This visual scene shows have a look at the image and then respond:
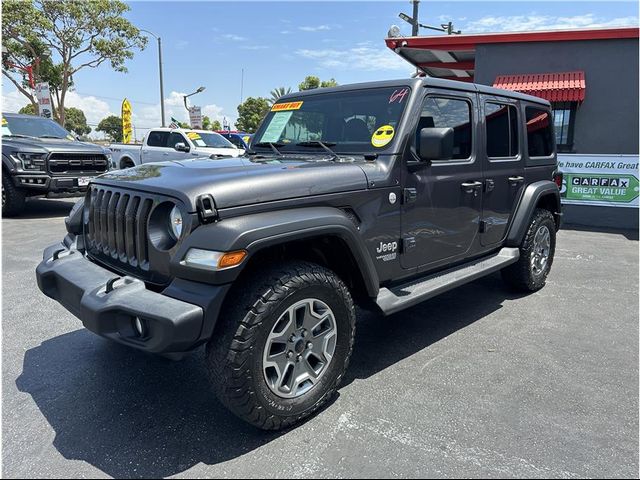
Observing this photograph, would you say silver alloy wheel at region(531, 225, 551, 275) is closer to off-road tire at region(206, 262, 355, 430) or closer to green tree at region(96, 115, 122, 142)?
off-road tire at region(206, 262, 355, 430)

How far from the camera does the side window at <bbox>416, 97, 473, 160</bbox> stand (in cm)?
340

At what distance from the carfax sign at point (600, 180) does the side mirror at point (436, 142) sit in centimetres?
724

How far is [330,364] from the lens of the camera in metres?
2.71

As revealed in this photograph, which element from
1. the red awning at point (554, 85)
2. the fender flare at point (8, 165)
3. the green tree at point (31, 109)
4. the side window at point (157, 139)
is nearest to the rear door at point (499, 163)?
the red awning at point (554, 85)

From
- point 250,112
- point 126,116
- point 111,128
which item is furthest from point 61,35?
point 111,128

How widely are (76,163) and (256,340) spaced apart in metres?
8.30

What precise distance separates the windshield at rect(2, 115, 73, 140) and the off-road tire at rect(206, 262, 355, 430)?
934 cm

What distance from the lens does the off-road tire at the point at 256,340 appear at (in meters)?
2.26

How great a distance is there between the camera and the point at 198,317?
213 cm

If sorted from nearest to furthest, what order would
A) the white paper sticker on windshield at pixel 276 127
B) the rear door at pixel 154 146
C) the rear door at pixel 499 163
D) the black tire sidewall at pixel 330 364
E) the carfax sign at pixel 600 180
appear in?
the black tire sidewall at pixel 330 364 < the white paper sticker on windshield at pixel 276 127 < the rear door at pixel 499 163 < the carfax sign at pixel 600 180 < the rear door at pixel 154 146

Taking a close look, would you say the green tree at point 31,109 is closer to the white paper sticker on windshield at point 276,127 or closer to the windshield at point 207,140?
the windshield at point 207,140

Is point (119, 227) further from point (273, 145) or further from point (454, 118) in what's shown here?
point (454, 118)

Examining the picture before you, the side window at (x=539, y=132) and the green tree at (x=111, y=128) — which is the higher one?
the green tree at (x=111, y=128)

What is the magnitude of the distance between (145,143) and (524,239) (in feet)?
40.8
